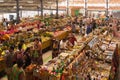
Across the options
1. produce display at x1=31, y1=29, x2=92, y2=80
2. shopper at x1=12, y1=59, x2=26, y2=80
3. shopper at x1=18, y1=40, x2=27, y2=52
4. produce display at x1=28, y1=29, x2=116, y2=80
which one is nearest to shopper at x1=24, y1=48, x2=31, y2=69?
shopper at x1=18, y1=40, x2=27, y2=52

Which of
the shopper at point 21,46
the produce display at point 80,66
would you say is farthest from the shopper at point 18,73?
the shopper at point 21,46

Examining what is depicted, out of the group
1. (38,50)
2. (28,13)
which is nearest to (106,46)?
(38,50)

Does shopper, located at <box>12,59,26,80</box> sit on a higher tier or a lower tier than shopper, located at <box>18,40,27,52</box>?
lower

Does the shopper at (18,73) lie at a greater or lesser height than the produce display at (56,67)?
lesser

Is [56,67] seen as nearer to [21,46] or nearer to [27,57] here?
[27,57]

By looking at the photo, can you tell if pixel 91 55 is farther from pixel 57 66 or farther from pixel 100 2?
pixel 100 2

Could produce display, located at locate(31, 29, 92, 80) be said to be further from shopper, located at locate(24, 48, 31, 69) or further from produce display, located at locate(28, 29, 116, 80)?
shopper, located at locate(24, 48, 31, 69)

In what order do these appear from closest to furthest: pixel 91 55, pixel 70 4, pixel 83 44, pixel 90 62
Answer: pixel 90 62, pixel 91 55, pixel 83 44, pixel 70 4

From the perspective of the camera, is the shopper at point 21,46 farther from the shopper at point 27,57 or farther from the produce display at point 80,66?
the produce display at point 80,66

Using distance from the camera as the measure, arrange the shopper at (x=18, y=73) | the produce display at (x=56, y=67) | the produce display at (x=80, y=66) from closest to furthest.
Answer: the produce display at (x=80, y=66)
the produce display at (x=56, y=67)
the shopper at (x=18, y=73)

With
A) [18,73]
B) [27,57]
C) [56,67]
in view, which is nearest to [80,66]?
[56,67]

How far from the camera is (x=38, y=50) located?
10.2 metres

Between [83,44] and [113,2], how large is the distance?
25.1m

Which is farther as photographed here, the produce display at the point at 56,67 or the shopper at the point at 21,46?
the shopper at the point at 21,46
